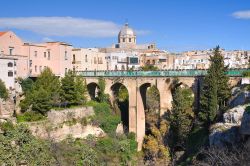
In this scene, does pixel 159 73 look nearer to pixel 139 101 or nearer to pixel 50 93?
pixel 139 101

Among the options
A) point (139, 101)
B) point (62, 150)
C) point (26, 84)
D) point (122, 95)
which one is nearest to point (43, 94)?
point (26, 84)

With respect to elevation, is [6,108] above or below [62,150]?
above

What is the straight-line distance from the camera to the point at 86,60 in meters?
59.8

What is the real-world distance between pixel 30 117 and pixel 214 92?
1819 cm

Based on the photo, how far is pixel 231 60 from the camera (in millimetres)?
77062

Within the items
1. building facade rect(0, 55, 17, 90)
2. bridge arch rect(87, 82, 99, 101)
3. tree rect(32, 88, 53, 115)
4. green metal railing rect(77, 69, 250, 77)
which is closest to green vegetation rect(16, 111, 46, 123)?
tree rect(32, 88, 53, 115)

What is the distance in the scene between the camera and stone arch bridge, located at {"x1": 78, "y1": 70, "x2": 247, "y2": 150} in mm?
42562

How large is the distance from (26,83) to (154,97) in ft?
59.3

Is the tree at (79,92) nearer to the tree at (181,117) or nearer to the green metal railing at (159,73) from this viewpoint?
the green metal railing at (159,73)

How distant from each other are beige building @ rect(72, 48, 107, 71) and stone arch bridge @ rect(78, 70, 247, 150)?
234 inches

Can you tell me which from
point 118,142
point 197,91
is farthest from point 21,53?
point 197,91

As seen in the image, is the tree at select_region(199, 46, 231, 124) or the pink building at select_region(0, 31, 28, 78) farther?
the pink building at select_region(0, 31, 28, 78)

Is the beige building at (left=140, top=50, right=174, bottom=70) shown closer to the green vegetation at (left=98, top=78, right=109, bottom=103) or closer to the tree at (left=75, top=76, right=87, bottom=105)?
the green vegetation at (left=98, top=78, right=109, bottom=103)

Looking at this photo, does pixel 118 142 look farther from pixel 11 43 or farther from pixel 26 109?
pixel 11 43
